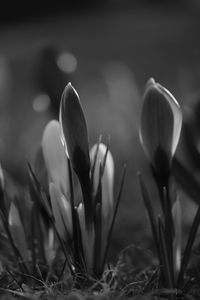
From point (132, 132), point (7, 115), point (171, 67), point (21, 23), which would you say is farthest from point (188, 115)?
point (21, 23)

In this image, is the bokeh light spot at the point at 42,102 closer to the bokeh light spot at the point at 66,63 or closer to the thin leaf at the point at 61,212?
the bokeh light spot at the point at 66,63

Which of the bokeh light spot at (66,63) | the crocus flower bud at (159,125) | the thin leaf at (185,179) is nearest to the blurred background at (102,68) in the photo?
the bokeh light spot at (66,63)

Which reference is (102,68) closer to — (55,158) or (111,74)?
(111,74)

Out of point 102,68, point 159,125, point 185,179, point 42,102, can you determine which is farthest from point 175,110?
point 102,68

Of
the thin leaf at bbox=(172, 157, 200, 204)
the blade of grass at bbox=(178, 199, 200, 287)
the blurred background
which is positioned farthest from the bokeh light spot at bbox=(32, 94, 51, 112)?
the blade of grass at bbox=(178, 199, 200, 287)

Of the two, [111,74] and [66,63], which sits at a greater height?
[66,63]

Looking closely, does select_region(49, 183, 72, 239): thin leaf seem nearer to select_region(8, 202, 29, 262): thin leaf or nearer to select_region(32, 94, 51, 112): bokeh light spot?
select_region(8, 202, 29, 262): thin leaf
